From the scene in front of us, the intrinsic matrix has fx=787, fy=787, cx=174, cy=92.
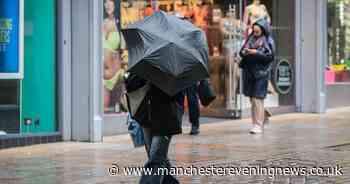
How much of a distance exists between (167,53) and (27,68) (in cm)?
515

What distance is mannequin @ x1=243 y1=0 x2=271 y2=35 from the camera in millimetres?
15781

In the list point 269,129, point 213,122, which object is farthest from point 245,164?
point 213,122

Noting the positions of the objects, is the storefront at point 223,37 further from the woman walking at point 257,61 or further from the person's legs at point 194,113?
the person's legs at point 194,113

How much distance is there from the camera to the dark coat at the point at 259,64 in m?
12.9

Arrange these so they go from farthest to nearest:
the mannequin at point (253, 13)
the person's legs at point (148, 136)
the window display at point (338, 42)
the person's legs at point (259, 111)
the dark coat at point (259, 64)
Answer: the window display at point (338, 42)
the mannequin at point (253, 13)
the person's legs at point (259, 111)
the dark coat at point (259, 64)
the person's legs at point (148, 136)

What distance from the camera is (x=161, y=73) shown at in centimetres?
715

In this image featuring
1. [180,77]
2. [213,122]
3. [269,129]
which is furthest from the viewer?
[213,122]

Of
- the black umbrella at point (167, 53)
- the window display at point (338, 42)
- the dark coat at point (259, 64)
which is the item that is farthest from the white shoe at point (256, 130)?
the black umbrella at point (167, 53)

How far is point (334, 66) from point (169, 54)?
11.7 metres

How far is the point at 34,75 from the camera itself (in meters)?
12.0

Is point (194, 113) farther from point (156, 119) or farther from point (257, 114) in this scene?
point (156, 119)

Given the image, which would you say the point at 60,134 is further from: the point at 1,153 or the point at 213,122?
the point at 213,122

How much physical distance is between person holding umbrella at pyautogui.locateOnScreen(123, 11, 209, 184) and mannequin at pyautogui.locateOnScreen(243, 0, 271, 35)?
826cm

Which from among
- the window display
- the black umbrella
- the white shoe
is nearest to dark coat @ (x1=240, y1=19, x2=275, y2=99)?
the white shoe
